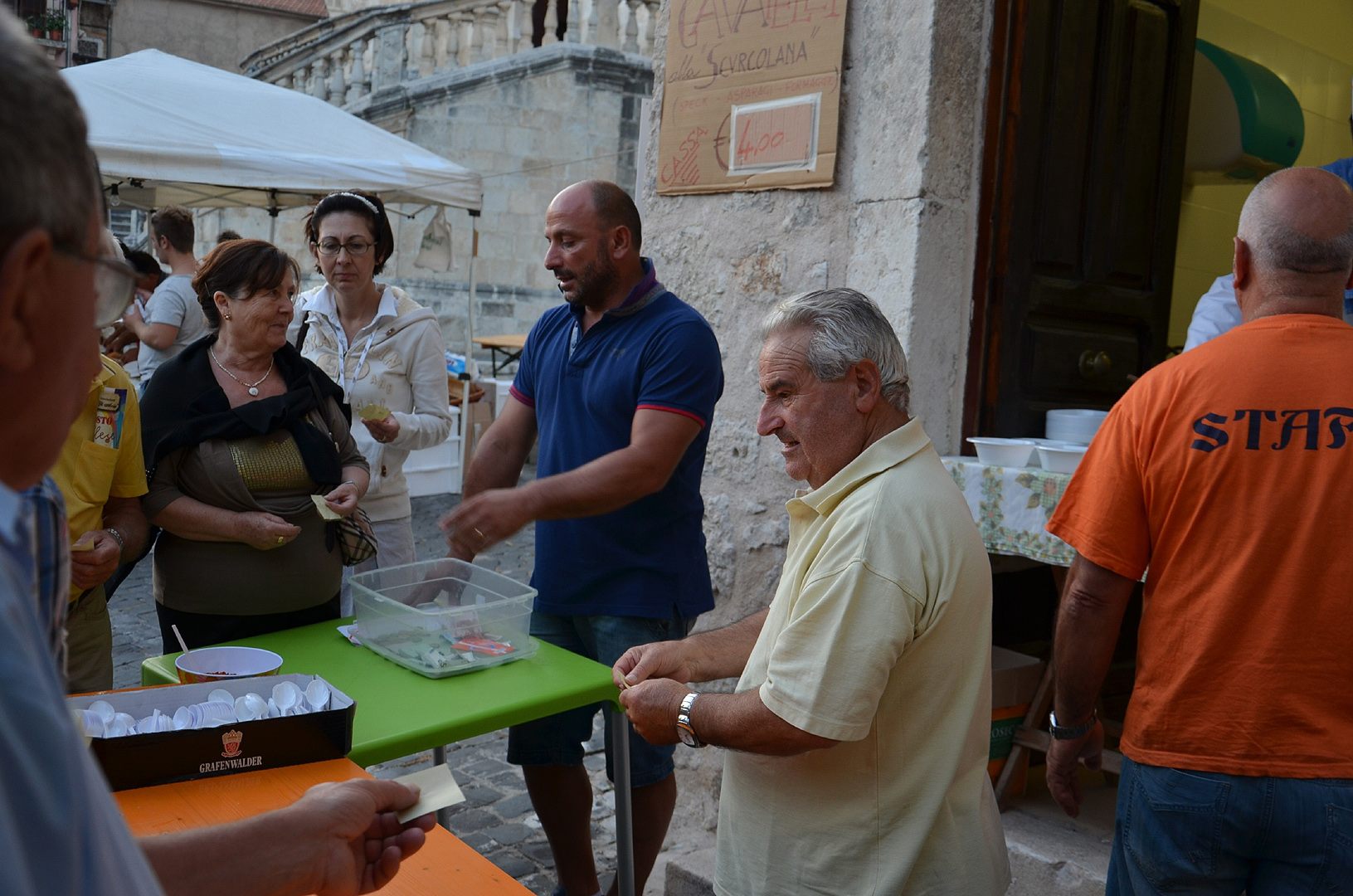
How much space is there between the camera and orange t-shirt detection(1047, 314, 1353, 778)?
193 cm

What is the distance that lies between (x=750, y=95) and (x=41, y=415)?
3376 millimetres

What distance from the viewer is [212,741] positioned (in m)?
1.84

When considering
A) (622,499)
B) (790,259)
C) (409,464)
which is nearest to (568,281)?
(622,499)

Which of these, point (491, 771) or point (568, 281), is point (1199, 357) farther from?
point (491, 771)

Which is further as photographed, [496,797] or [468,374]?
[468,374]

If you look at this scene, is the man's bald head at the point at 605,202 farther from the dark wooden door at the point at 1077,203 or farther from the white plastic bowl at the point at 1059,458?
the white plastic bowl at the point at 1059,458

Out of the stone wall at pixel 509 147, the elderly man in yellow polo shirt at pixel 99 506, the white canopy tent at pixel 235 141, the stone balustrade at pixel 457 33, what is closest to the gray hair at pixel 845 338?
the elderly man in yellow polo shirt at pixel 99 506

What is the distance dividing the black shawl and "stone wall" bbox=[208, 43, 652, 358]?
1180 cm

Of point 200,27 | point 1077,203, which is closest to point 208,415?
point 1077,203

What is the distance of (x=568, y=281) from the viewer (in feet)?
10.2

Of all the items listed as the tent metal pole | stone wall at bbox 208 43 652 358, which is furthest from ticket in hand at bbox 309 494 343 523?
stone wall at bbox 208 43 652 358

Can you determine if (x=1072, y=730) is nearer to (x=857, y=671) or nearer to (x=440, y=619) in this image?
(x=857, y=671)

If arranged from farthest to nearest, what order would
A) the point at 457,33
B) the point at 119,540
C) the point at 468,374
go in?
the point at 457,33, the point at 468,374, the point at 119,540

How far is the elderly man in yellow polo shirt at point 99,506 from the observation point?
259cm
